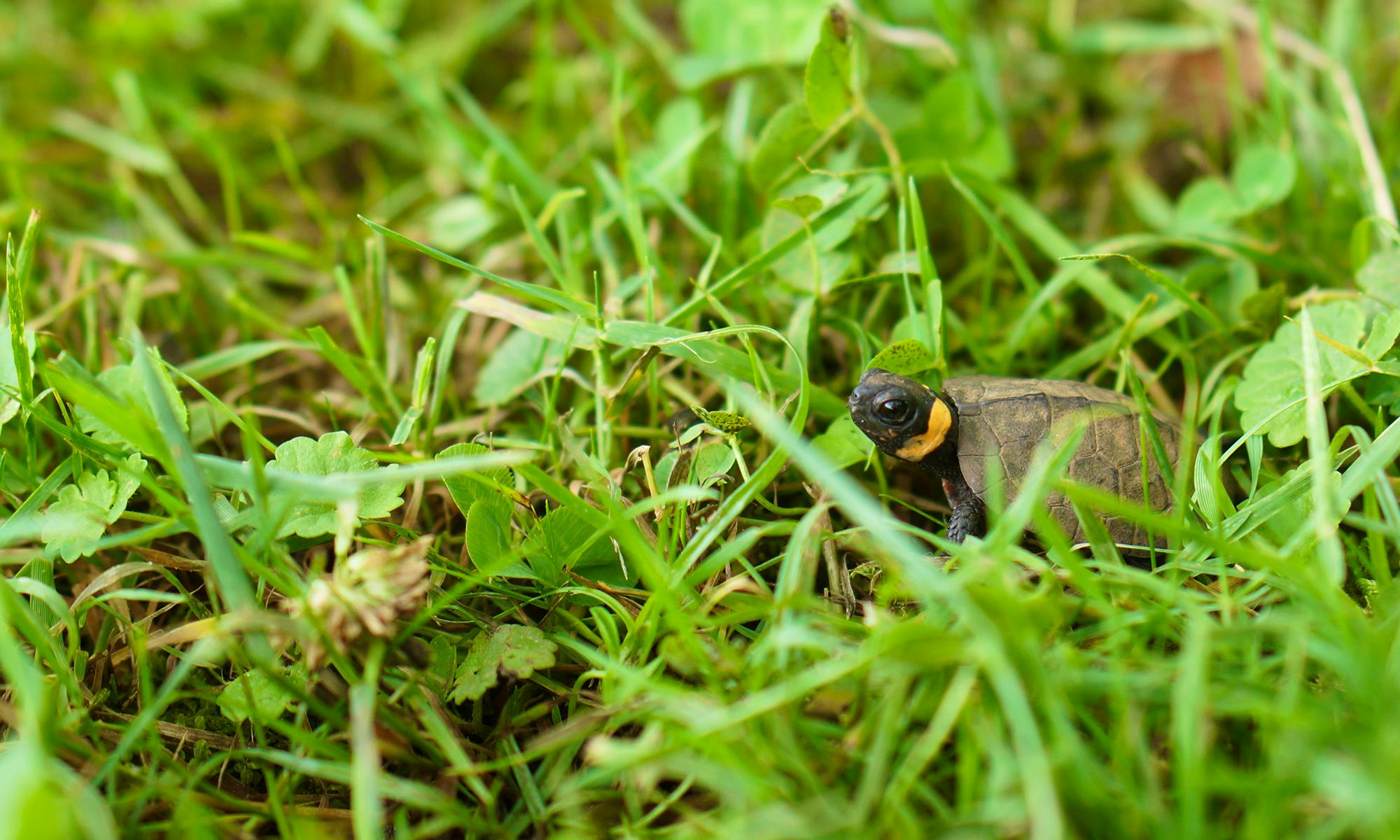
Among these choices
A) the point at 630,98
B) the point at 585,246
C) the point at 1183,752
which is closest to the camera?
the point at 1183,752

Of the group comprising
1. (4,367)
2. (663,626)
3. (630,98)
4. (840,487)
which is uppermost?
(630,98)

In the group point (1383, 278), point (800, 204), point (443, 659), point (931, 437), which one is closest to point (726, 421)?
point (931, 437)

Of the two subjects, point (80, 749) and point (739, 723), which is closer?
point (739, 723)

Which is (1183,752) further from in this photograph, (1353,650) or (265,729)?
(265,729)

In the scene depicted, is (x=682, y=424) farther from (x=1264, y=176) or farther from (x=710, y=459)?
(x=1264, y=176)

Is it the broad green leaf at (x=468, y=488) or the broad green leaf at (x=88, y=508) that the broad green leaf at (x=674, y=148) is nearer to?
the broad green leaf at (x=468, y=488)

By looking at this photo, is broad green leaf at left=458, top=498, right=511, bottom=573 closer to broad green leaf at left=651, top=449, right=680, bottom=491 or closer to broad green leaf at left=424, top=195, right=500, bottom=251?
broad green leaf at left=651, top=449, right=680, bottom=491

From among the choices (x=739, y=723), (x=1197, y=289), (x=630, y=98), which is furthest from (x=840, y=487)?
(x=630, y=98)
